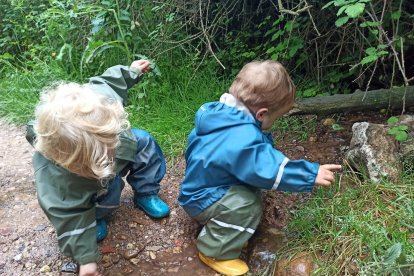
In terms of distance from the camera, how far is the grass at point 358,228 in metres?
A: 1.87

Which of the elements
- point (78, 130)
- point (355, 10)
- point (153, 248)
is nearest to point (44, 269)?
point (153, 248)

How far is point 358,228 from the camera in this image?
205cm

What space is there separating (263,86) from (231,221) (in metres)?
0.65

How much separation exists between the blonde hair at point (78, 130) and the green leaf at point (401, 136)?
4.78ft

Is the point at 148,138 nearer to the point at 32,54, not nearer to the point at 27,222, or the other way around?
the point at 27,222

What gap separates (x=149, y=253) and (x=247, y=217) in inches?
22.9

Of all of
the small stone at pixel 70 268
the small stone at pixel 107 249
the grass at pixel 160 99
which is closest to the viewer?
the small stone at pixel 70 268

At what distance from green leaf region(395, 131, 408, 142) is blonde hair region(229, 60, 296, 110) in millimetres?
678

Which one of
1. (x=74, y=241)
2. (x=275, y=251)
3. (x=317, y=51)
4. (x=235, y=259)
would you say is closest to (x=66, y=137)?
(x=74, y=241)

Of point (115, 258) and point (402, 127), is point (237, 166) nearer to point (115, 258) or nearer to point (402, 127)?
point (115, 258)

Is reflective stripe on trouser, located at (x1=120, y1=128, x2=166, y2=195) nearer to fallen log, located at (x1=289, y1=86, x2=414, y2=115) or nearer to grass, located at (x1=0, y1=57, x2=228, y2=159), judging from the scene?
grass, located at (x1=0, y1=57, x2=228, y2=159)

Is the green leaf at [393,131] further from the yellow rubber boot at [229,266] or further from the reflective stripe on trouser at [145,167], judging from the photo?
the reflective stripe on trouser at [145,167]

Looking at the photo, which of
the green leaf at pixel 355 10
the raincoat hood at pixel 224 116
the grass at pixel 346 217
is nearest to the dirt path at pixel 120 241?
the grass at pixel 346 217

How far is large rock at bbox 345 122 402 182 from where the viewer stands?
235cm
